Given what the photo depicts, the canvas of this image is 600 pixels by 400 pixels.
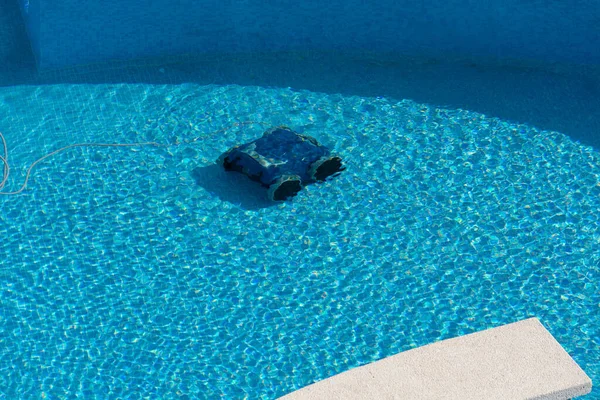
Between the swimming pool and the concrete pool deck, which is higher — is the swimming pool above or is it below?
below

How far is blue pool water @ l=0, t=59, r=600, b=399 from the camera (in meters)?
7.00

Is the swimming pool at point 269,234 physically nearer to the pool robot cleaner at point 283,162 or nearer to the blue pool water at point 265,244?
the blue pool water at point 265,244

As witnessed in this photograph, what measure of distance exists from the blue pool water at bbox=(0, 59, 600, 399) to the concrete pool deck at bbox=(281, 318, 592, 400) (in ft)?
3.61

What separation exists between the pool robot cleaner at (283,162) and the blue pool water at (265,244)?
156 millimetres

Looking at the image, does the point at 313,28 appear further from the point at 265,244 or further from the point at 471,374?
the point at 471,374

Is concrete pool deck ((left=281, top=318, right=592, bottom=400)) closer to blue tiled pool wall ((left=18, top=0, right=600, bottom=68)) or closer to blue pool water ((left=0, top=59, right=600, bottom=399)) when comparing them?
blue pool water ((left=0, top=59, right=600, bottom=399))

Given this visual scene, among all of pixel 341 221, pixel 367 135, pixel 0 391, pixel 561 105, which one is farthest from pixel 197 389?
pixel 561 105

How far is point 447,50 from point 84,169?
16.1 ft

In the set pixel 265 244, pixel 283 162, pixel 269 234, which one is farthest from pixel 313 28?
pixel 265 244

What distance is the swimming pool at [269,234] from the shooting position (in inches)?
277

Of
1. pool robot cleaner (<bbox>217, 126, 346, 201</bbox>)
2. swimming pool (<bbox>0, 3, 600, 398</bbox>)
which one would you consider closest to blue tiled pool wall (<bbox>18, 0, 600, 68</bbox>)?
swimming pool (<bbox>0, 3, 600, 398</bbox>)

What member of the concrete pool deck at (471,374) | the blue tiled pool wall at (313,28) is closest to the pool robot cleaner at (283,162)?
the blue tiled pool wall at (313,28)

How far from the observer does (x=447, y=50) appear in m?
10.7

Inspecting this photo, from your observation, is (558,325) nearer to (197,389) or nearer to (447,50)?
Result: (197,389)
